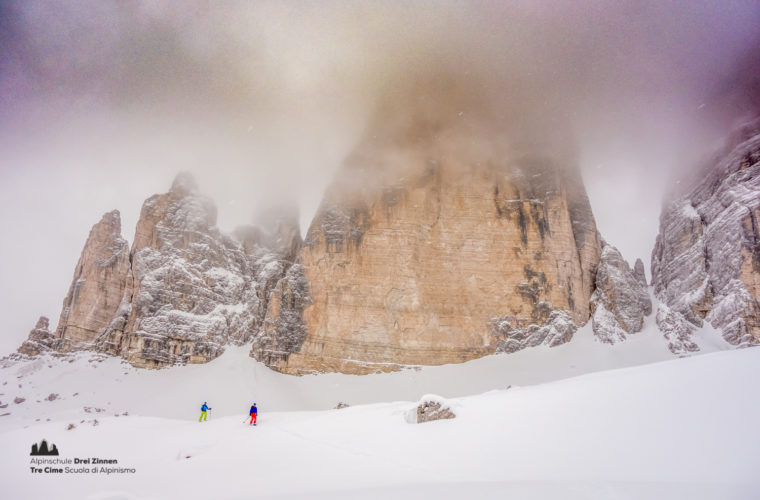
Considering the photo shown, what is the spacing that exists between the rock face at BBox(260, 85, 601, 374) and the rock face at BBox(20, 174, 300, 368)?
9.00m

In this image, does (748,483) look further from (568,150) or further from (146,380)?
(568,150)

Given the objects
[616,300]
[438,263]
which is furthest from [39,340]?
[616,300]

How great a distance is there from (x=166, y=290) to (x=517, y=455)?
5856 centimetres

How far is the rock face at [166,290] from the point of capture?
5109cm

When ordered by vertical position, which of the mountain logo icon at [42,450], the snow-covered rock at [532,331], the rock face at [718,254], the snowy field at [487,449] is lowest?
the mountain logo icon at [42,450]

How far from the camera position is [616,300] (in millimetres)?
47438

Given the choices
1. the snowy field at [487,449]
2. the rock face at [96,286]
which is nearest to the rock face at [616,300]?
the snowy field at [487,449]

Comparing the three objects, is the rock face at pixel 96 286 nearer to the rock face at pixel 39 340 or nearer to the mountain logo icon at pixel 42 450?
the rock face at pixel 39 340

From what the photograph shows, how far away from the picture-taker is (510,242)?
5209 cm

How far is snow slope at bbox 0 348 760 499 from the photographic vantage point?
4.67 metres

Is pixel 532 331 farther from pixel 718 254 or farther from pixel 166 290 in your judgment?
Result: pixel 166 290

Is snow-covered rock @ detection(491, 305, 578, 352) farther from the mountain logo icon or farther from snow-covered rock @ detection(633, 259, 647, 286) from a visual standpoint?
the mountain logo icon

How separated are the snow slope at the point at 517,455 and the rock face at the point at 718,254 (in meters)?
39.6

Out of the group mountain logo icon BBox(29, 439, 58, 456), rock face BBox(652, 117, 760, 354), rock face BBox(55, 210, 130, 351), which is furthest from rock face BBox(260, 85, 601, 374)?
mountain logo icon BBox(29, 439, 58, 456)
